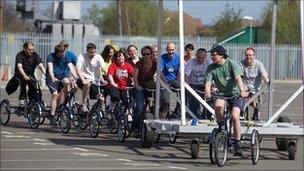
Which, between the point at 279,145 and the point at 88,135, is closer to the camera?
the point at 279,145

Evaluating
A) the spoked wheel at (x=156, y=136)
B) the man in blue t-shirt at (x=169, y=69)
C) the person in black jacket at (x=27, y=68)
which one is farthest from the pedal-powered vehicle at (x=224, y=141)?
the person in black jacket at (x=27, y=68)

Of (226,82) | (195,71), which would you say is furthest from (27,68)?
(226,82)

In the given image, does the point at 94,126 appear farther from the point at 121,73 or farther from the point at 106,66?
the point at 106,66

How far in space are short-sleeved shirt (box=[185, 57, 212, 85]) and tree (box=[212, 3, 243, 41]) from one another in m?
60.1

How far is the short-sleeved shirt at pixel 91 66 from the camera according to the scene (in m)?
18.8

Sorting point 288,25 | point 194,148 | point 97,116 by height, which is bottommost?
point 194,148

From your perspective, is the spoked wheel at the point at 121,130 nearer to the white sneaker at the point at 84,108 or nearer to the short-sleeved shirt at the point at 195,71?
the white sneaker at the point at 84,108

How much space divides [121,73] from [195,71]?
5.07ft

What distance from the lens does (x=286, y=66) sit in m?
56.7

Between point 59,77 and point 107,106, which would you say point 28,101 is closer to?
point 59,77

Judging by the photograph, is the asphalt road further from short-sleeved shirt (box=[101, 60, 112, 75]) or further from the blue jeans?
short-sleeved shirt (box=[101, 60, 112, 75])

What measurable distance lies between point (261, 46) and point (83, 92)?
1450 inches

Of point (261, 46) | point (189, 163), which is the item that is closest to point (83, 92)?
point (189, 163)

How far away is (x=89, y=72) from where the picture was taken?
62.0 feet
